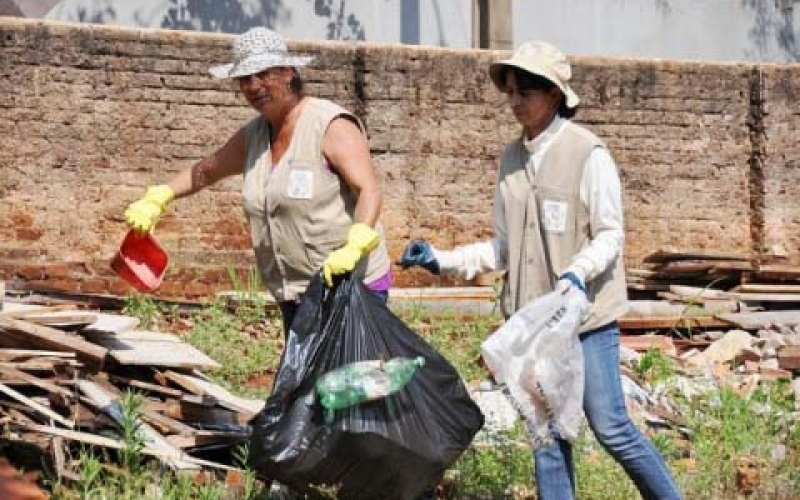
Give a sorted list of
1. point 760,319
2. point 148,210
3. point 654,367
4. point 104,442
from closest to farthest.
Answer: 1. point 104,442
2. point 148,210
3. point 654,367
4. point 760,319

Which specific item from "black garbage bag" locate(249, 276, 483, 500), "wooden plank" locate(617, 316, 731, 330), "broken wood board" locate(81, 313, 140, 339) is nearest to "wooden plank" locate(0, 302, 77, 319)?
"broken wood board" locate(81, 313, 140, 339)

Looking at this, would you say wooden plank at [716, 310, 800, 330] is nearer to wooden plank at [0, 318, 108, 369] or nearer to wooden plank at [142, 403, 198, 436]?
wooden plank at [142, 403, 198, 436]

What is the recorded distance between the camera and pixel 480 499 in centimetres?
638

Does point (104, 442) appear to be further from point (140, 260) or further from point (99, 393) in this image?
point (140, 260)

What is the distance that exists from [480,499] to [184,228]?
4338 mm

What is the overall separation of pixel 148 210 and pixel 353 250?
3.36 feet

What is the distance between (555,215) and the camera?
18.1 ft

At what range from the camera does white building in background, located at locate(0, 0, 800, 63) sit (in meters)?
13.1

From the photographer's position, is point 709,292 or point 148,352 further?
point 709,292

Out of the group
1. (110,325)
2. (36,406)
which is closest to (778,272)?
(110,325)

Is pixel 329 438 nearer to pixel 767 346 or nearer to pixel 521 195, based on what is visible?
→ pixel 521 195

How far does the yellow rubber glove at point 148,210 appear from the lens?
6150 millimetres

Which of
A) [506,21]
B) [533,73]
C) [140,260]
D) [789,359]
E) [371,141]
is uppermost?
[506,21]

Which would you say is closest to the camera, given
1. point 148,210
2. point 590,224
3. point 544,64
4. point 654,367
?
point 544,64
